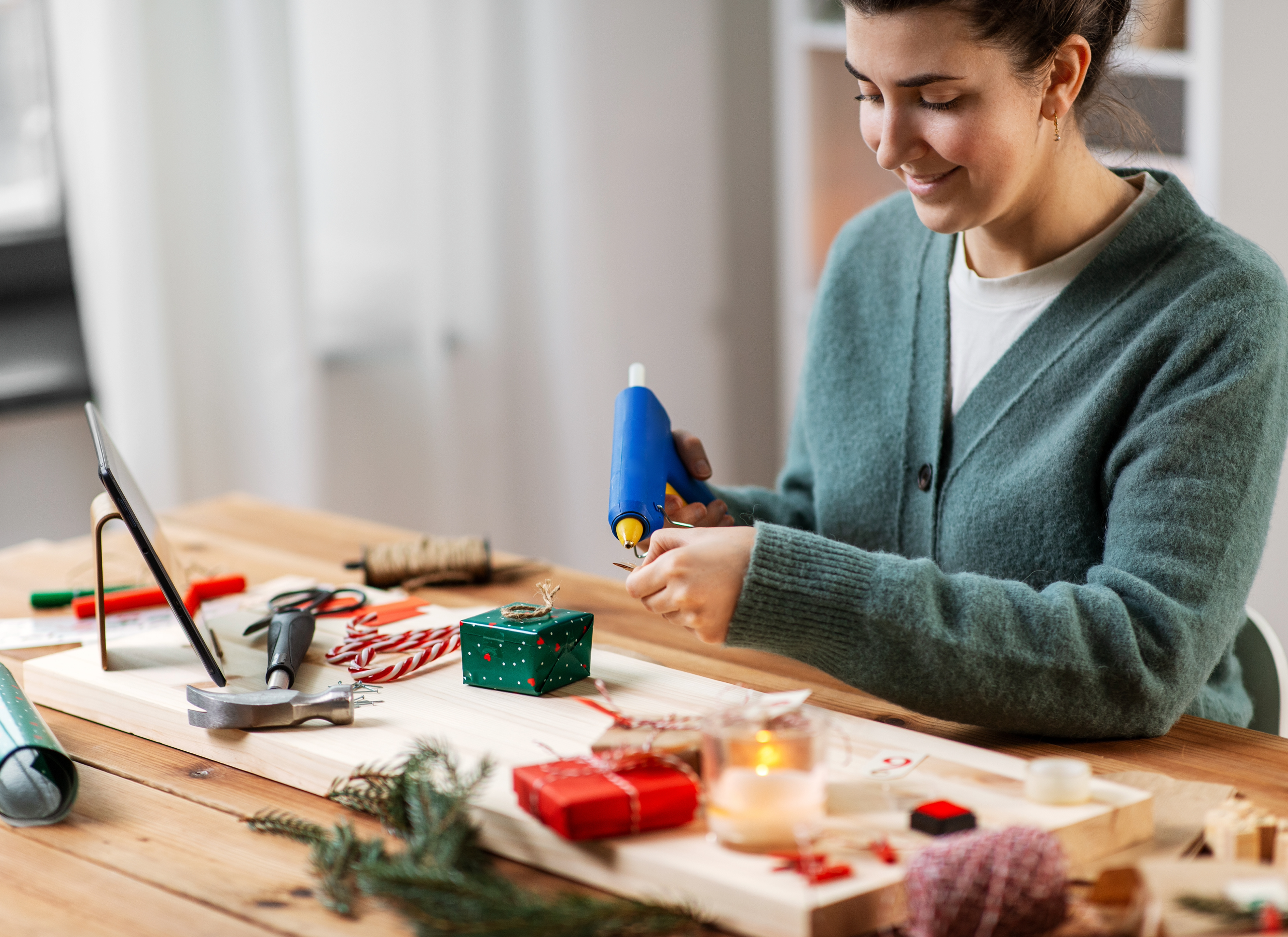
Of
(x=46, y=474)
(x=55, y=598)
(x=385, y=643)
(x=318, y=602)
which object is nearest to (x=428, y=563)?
(x=318, y=602)

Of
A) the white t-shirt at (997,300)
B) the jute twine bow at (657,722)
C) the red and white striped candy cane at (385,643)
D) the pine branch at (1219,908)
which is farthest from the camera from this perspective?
the white t-shirt at (997,300)

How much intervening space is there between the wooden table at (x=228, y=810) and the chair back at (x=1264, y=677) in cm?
26

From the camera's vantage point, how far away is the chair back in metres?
1.25

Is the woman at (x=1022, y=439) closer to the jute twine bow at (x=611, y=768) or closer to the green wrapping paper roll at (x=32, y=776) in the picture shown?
the jute twine bow at (x=611, y=768)

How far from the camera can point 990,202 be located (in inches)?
43.8

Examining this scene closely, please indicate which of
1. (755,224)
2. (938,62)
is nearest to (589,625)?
(938,62)

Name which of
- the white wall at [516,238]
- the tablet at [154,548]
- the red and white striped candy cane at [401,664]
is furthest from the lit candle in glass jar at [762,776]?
the white wall at [516,238]

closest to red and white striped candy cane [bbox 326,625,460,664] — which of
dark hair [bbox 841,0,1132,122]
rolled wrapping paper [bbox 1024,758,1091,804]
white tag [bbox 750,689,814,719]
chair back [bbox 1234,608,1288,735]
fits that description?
white tag [bbox 750,689,814,719]

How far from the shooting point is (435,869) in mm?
731

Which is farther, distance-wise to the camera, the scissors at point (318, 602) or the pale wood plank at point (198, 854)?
the scissors at point (318, 602)

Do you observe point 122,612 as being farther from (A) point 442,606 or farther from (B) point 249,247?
(B) point 249,247

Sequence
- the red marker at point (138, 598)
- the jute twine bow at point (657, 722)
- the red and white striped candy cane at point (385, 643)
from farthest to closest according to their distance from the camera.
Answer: the red marker at point (138, 598)
the red and white striped candy cane at point (385, 643)
the jute twine bow at point (657, 722)

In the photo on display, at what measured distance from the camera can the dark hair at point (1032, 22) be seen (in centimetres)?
102

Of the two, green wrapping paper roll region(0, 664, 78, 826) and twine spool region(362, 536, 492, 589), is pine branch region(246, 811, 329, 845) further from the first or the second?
twine spool region(362, 536, 492, 589)
